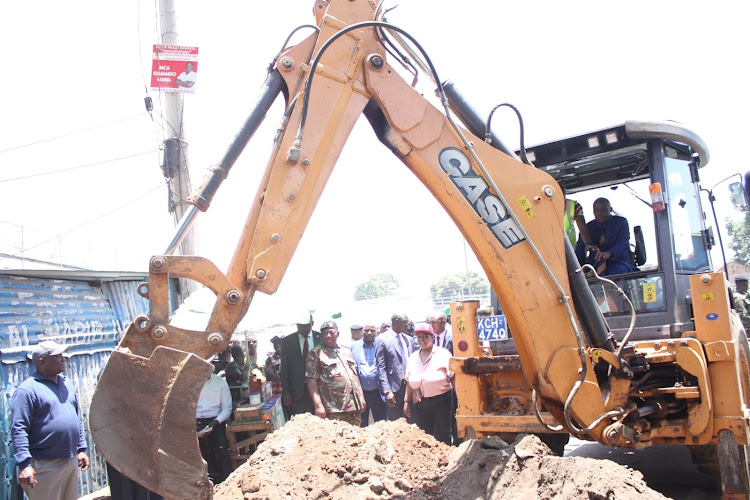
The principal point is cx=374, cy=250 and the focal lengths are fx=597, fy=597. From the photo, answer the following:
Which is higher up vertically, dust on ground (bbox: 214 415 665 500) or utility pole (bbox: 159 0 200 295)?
utility pole (bbox: 159 0 200 295)

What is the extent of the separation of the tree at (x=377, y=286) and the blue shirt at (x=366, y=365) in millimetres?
76406

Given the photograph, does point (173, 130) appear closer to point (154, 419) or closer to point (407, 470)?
point (407, 470)

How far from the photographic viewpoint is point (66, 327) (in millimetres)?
7020

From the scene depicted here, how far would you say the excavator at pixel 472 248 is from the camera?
284cm

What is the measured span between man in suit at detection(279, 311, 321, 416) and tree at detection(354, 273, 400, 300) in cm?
7725

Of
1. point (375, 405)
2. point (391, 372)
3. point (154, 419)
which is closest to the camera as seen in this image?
→ point (154, 419)

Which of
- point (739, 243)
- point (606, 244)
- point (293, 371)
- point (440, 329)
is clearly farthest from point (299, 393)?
point (739, 243)

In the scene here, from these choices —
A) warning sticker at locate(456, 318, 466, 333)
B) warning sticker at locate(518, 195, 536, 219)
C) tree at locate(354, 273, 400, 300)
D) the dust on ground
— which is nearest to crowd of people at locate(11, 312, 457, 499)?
the dust on ground

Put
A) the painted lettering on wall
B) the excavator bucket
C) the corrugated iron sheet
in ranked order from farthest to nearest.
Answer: the painted lettering on wall
the corrugated iron sheet
the excavator bucket

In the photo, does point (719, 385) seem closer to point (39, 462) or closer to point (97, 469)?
point (39, 462)

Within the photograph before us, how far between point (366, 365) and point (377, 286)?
80716 mm

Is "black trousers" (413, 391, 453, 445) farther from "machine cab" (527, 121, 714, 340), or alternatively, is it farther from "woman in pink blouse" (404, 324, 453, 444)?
"machine cab" (527, 121, 714, 340)

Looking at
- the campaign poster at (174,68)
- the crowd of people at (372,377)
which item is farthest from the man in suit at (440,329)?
the campaign poster at (174,68)

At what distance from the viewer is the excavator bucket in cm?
277
